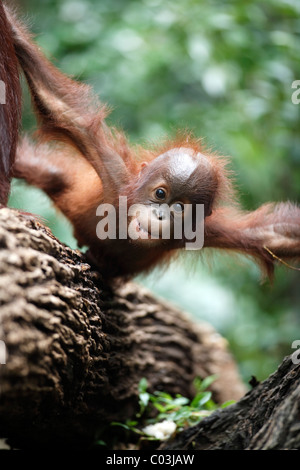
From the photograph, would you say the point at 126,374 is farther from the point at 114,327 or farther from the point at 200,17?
the point at 200,17

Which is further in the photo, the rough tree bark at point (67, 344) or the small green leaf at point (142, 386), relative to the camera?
the small green leaf at point (142, 386)

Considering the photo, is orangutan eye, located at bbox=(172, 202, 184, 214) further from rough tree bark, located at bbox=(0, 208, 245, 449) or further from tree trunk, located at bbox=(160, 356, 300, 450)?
tree trunk, located at bbox=(160, 356, 300, 450)

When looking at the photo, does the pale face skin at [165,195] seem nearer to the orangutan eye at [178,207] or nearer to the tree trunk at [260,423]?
the orangutan eye at [178,207]

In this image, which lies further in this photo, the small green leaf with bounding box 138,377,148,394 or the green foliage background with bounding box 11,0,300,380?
the green foliage background with bounding box 11,0,300,380

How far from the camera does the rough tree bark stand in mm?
1442

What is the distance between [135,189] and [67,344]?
0.97 m

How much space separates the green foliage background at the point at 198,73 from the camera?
13.2 feet

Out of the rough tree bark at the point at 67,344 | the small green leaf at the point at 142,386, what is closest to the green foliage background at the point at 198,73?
the rough tree bark at the point at 67,344

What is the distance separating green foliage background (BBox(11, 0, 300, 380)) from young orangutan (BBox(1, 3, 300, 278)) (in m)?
1.32

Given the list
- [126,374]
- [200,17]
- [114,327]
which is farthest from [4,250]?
[200,17]

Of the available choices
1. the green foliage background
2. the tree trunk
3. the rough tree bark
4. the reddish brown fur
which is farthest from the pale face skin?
the green foliage background

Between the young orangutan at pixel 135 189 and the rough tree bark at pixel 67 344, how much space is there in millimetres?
301

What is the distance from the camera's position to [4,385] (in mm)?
1387

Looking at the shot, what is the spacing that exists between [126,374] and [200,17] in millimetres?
2819
